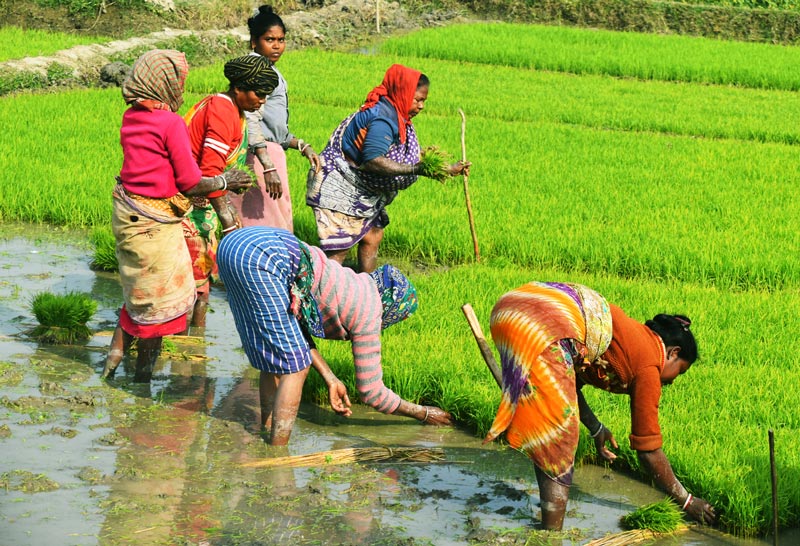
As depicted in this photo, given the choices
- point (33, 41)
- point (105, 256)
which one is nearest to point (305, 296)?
point (105, 256)

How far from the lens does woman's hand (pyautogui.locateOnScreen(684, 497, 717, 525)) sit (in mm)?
4141

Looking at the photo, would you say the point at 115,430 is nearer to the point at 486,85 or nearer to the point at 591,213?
the point at 591,213

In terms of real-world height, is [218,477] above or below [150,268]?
below

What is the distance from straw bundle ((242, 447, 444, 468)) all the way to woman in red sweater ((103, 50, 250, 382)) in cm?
109

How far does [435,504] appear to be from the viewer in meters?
4.25

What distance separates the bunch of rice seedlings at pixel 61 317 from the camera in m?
5.85

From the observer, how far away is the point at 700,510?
4145mm

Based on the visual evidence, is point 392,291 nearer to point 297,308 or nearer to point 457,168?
point 297,308

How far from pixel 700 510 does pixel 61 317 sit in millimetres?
3478

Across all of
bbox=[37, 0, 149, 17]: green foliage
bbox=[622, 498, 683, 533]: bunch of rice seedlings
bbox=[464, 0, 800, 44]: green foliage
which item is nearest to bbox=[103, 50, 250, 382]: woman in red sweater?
bbox=[622, 498, 683, 533]: bunch of rice seedlings

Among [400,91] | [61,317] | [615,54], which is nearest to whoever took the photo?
[61,317]

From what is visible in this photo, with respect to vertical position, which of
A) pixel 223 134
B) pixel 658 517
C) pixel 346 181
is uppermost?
pixel 223 134

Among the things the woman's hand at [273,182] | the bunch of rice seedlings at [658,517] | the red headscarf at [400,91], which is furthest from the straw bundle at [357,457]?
the red headscarf at [400,91]

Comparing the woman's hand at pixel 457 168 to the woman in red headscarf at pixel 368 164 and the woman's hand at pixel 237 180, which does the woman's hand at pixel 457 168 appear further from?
the woman's hand at pixel 237 180
